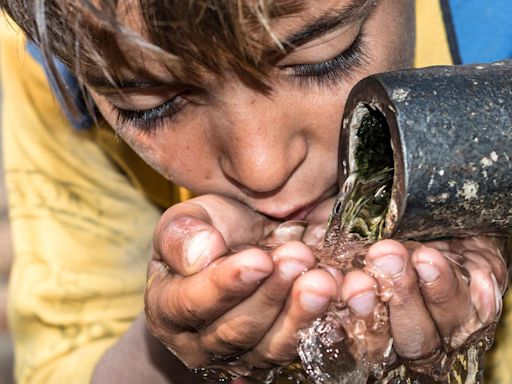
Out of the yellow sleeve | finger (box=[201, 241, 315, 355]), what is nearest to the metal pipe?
finger (box=[201, 241, 315, 355])

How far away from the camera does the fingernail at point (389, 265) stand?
1172mm

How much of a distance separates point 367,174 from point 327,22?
0.24m

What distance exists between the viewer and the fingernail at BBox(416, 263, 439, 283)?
3.88ft

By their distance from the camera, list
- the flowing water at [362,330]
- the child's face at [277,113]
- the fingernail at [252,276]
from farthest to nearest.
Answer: the child's face at [277,113]
the flowing water at [362,330]
the fingernail at [252,276]

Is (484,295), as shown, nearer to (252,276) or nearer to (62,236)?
(252,276)

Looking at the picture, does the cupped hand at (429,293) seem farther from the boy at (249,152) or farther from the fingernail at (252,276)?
the fingernail at (252,276)

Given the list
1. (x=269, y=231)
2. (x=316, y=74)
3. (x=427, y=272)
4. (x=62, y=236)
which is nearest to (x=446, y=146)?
(x=427, y=272)

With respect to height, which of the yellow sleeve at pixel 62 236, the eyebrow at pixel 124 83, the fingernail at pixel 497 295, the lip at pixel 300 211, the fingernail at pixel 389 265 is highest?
the eyebrow at pixel 124 83

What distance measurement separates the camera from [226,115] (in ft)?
4.56

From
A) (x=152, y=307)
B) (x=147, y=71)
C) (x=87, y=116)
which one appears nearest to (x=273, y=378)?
(x=152, y=307)

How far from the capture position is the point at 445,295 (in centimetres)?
122

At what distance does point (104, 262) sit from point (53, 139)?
308 millimetres

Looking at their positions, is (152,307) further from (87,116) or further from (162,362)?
(87,116)

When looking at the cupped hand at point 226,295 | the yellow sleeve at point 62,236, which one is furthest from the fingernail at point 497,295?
the yellow sleeve at point 62,236
